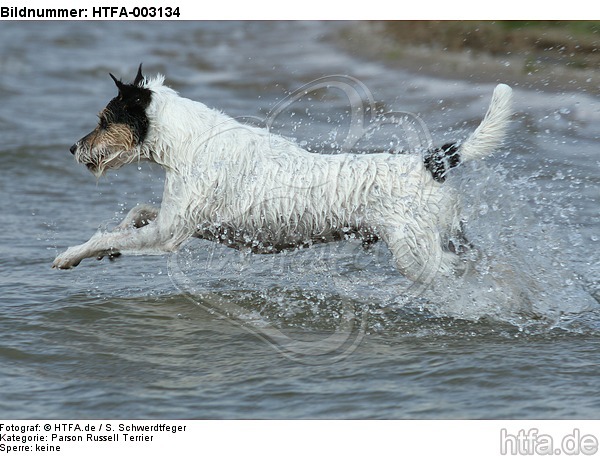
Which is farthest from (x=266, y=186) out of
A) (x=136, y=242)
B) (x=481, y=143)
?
(x=481, y=143)

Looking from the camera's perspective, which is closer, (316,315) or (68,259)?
(68,259)

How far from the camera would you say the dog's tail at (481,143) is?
5.74 metres

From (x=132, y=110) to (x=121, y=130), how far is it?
0.17 meters

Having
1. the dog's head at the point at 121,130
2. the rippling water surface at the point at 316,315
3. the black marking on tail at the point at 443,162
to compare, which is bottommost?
the rippling water surface at the point at 316,315

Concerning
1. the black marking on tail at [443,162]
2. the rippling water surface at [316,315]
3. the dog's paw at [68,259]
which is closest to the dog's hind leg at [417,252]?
the rippling water surface at [316,315]

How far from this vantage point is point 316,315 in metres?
6.47

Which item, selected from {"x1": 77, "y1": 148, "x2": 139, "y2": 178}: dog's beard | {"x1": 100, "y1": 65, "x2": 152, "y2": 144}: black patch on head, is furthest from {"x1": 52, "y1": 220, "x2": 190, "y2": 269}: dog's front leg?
{"x1": 100, "y1": 65, "x2": 152, "y2": 144}: black patch on head

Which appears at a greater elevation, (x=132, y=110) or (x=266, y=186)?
(x=132, y=110)

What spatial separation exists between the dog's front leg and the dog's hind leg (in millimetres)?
1444

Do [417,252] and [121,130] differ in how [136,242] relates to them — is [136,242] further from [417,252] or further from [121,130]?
[417,252]

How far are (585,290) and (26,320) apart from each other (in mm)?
4108

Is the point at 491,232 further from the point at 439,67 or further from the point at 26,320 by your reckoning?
the point at 439,67

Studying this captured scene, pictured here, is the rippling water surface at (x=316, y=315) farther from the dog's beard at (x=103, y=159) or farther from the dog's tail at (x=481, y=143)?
the dog's beard at (x=103, y=159)

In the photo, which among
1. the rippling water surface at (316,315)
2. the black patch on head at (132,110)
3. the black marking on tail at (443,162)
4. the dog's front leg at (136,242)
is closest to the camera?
the rippling water surface at (316,315)
